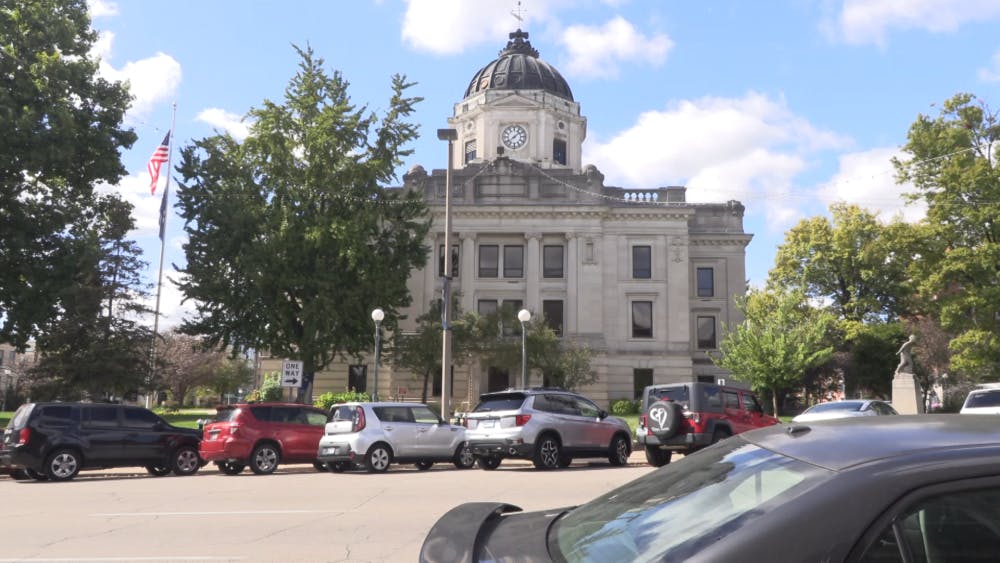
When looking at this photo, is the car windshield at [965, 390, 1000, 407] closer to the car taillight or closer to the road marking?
the car taillight

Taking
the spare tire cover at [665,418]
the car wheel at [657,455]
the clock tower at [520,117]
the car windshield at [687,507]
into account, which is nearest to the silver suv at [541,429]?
the car wheel at [657,455]

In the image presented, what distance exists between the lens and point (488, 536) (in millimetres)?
3100

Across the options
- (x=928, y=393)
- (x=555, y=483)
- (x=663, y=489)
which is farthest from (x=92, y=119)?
(x=928, y=393)

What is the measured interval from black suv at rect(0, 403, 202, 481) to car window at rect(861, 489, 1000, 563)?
18816 mm

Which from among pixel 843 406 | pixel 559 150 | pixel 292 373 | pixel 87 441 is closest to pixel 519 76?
pixel 559 150

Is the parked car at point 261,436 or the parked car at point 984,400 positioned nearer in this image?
the parked car at point 984,400

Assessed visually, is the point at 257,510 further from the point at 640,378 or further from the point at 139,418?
the point at 640,378

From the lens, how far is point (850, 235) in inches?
2099

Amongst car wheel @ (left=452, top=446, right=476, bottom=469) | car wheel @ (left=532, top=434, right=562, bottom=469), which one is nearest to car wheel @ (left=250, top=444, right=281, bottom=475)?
car wheel @ (left=452, top=446, right=476, bottom=469)

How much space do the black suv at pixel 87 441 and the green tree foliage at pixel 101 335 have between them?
18.6 metres

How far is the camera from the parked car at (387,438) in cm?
1894

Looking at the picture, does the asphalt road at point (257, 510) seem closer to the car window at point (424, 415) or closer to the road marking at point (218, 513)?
the road marking at point (218, 513)

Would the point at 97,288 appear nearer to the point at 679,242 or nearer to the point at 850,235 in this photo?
the point at 679,242

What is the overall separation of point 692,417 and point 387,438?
7140mm
